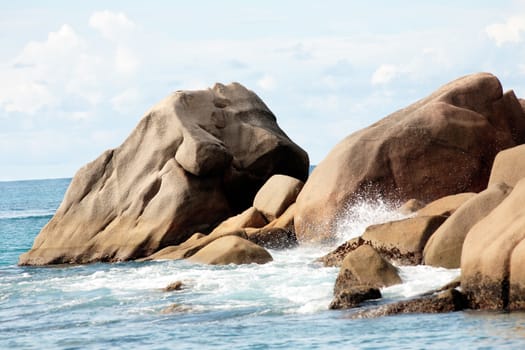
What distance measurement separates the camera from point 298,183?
2561 cm

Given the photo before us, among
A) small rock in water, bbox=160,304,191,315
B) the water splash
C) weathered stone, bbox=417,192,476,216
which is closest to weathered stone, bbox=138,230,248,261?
the water splash

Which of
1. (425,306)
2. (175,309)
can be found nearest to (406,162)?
(175,309)

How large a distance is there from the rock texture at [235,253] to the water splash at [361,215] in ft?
7.15

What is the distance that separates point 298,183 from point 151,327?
11.4 meters

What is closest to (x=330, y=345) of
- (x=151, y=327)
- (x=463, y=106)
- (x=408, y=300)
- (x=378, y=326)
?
(x=378, y=326)

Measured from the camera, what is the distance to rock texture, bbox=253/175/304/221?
84.0 ft

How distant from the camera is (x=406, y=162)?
23.0 metres

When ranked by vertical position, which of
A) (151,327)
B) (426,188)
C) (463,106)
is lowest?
(151,327)

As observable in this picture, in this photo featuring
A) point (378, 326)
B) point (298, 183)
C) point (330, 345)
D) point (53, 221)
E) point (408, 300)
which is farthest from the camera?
point (53, 221)

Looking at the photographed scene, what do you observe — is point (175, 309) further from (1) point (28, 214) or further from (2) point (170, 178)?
(1) point (28, 214)

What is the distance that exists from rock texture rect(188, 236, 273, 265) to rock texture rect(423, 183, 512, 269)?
491 cm

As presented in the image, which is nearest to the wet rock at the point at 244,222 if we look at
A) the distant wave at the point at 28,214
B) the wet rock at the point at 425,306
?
the wet rock at the point at 425,306

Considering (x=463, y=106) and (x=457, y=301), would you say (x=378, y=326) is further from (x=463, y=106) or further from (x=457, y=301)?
(x=463, y=106)

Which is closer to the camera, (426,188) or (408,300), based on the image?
(408,300)
